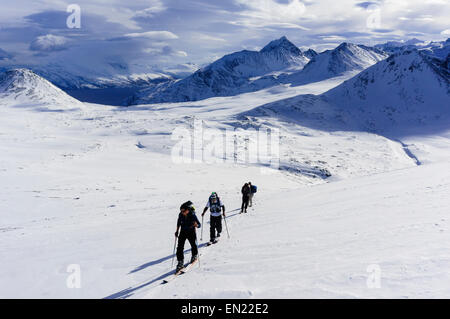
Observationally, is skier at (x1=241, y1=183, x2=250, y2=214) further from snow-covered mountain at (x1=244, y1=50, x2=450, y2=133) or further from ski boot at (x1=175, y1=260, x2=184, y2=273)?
snow-covered mountain at (x1=244, y1=50, x2=450, y2=133)

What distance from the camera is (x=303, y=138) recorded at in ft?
350

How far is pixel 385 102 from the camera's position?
149375mm

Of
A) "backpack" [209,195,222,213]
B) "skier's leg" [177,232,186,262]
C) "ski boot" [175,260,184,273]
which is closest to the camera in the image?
"ski boot" [175,260,184,273]

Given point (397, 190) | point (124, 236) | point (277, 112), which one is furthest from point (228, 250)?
point (277, 112)

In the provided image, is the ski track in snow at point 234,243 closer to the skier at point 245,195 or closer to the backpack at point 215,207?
the skier at point 245,195

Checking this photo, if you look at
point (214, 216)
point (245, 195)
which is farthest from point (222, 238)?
point (245, 195)

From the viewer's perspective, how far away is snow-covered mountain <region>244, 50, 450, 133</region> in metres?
133

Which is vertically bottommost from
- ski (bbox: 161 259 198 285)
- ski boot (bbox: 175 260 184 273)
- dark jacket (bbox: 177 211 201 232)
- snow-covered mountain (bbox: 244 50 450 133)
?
ski (bbox: 161 259 198 285)

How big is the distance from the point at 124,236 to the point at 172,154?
49.3 meters

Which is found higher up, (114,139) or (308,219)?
(114,139)

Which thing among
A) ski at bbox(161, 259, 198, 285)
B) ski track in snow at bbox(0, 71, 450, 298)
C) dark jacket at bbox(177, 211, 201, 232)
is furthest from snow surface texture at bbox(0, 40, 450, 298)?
dark jacket at bbox(177, 211, 201, 232)

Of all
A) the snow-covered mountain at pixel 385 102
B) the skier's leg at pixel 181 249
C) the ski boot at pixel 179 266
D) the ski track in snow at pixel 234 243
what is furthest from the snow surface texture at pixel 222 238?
the snow-covered mountain at pixel 385 102
